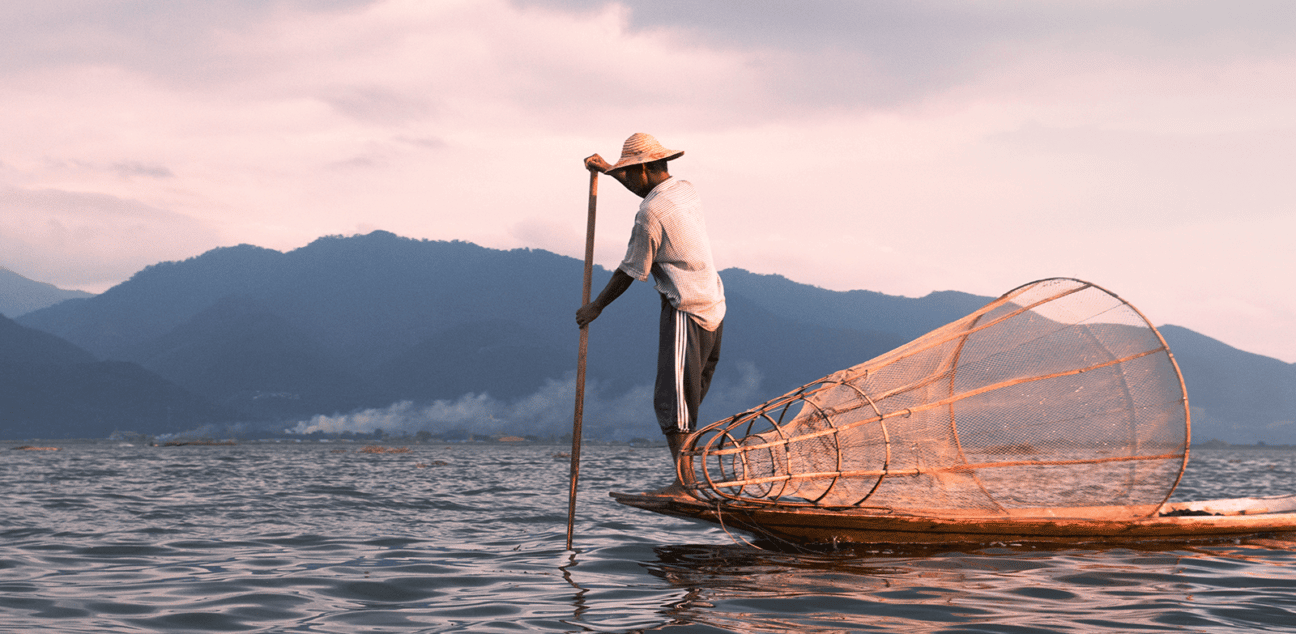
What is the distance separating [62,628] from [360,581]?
1.54 metres

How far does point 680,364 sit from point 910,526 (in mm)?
1860

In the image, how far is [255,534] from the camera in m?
8.02

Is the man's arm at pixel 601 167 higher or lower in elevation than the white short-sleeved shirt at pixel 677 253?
higher

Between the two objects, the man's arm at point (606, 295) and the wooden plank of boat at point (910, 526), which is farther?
the man's arm at point (606, 295)

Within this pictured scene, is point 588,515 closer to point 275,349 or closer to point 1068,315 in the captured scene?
point 1068,315

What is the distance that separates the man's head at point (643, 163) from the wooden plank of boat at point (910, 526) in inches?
83.0

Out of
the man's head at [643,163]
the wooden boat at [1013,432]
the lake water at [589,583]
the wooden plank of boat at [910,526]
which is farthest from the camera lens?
the wooden boat at [1013,432]

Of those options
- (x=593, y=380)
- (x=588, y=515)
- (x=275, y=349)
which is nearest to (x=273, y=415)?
(x=275, y=349)

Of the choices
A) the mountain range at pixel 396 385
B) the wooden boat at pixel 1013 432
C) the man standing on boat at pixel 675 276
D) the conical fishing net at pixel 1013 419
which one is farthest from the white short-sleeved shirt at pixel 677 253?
the mountain range at pixel 396 385

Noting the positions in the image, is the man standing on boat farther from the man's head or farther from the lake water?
the lake water

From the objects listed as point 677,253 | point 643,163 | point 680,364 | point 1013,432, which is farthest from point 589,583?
point 1013,432

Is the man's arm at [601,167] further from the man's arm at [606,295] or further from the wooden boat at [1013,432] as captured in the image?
the wooden boat at [1013,432]

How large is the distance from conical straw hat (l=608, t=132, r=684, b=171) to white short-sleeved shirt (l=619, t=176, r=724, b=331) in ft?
0.70

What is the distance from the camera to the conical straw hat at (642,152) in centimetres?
600
